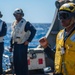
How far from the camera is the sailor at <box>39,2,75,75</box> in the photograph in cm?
294

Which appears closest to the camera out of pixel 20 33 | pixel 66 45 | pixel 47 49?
pixel 66 45

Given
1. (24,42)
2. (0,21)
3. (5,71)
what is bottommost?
(5,71)

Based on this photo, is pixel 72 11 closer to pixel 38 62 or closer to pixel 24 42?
pixel 24 42

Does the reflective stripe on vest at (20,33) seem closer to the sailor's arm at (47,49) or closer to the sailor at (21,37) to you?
the sailor at (21,37)

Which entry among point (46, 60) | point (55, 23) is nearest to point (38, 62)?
point (46, 60)

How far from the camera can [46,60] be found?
8.12 m

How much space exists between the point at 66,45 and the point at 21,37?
11.8 ft

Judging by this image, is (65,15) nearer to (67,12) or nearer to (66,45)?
(67,12)

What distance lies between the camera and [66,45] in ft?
9.84

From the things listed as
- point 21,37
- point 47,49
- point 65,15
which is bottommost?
point 21,37

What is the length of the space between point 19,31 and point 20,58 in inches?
24.1

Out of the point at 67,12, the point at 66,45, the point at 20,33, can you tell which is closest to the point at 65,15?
the point at 67,12

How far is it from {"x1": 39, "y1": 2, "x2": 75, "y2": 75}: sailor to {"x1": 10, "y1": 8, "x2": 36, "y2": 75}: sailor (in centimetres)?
343

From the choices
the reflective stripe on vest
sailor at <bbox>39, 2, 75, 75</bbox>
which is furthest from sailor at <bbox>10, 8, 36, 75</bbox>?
sailor at <bbox>39, 2, 75, 75</bbox>
